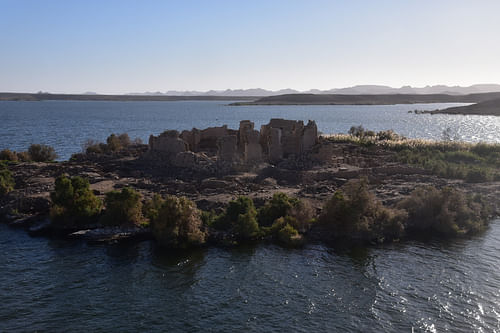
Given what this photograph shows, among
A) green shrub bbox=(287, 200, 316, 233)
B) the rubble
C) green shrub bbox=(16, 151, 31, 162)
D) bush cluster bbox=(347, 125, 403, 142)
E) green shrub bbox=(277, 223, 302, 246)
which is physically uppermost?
the rubble

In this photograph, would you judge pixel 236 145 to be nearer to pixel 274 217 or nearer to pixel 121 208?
pixel 274 217

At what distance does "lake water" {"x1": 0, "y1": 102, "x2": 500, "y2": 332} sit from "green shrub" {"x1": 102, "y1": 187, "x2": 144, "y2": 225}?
273 centimetres

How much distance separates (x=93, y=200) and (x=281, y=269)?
17.0m

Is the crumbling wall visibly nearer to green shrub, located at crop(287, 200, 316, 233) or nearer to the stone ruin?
the stone ruin

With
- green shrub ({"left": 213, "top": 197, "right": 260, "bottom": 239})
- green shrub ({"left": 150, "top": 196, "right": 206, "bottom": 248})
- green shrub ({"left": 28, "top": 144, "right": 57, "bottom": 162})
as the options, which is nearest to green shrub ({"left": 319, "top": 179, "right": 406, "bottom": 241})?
green shrub ({"left": 213, "top": 197, "right": 260, "bottom": 239})

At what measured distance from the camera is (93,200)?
119 feet

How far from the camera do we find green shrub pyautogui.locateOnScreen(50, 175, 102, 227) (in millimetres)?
35219

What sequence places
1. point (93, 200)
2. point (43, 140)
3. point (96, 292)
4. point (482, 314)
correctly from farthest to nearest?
point (43, 140), point (93, 200), point (96, 292), point (482, 314)

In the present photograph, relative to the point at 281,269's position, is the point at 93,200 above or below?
above

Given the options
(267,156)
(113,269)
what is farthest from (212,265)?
(267,156)

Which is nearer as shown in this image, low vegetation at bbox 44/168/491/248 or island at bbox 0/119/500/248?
low vegetation at bbox 44/168/491/248

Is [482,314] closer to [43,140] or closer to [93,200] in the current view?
[93,200]

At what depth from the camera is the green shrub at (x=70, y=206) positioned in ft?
116

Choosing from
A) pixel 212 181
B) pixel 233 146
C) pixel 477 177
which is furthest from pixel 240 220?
pixel 477 177
